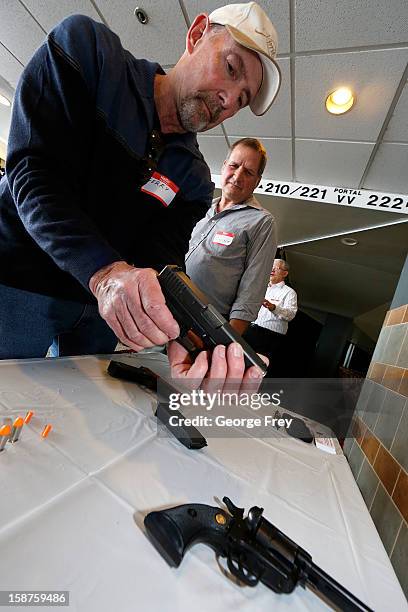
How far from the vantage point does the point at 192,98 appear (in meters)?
0.84

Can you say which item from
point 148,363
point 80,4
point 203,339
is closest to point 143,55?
point 80,4

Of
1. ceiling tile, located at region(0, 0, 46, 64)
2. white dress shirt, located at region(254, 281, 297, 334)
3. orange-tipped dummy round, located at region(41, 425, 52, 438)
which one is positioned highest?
ceiling tile, located at region(0, 0, 46, 64)

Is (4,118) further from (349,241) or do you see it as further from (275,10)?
(349,241)

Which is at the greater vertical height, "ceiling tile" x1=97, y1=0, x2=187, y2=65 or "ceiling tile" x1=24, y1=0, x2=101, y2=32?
"ceiling tile" x1=97, y1=0, x2=187, y2=65

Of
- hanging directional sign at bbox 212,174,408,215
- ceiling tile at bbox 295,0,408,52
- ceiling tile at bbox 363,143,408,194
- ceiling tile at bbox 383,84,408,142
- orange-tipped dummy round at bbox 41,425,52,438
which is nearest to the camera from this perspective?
orange-tipped dummy round at bbox 41,425,52,438

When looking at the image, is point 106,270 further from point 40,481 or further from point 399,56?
point 399,56

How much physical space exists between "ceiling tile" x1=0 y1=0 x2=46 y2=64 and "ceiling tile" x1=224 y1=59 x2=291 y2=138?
1.49 m

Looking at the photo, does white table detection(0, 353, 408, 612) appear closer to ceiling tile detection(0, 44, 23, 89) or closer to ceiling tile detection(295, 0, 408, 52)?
ceiling tile detection(295, 0, 408, 52)

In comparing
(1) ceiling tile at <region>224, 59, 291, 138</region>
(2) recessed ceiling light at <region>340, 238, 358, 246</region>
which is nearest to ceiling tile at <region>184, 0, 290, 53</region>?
(1) ceiling tile at <region>224, 59, 291, 138</region>

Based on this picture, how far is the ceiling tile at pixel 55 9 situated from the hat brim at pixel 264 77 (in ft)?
5.45

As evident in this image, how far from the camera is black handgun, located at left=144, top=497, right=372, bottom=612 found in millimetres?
361

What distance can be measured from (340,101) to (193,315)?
2049 millimetres

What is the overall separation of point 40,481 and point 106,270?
1.14ft

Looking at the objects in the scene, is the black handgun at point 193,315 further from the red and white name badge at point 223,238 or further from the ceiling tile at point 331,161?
the ceiling tile at point 331,161
